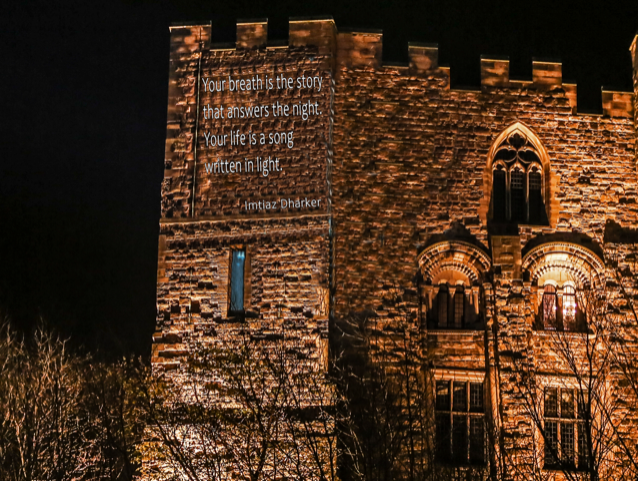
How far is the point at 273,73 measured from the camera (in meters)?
23.0

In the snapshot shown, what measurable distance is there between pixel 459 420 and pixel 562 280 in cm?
420

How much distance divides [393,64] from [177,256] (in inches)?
275

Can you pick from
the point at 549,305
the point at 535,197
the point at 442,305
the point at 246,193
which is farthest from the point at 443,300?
the point at 246,193

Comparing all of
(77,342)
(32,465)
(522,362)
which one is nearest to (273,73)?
(522,362)

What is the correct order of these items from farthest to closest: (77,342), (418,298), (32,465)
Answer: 1. (77,342)
2. (418,298)
3. (32,465)

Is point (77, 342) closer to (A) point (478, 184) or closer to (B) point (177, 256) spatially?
(B) point (177, 256)

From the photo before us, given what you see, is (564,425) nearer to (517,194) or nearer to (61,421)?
(517,194)

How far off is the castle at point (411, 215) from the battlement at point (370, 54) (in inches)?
1.6

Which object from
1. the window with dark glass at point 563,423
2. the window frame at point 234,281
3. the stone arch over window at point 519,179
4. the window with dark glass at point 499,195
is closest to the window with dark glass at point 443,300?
the stone arch over window at point 519,179

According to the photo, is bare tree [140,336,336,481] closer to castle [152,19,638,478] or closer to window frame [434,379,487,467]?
castle [152,19,638,478]

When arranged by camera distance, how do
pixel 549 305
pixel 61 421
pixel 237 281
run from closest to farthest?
pixel 61 421
pixel 237 281
pixel 549 305

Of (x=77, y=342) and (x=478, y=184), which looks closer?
(x=478, y=184)

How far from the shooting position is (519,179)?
23.2 m

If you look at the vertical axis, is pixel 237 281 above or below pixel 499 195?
below
